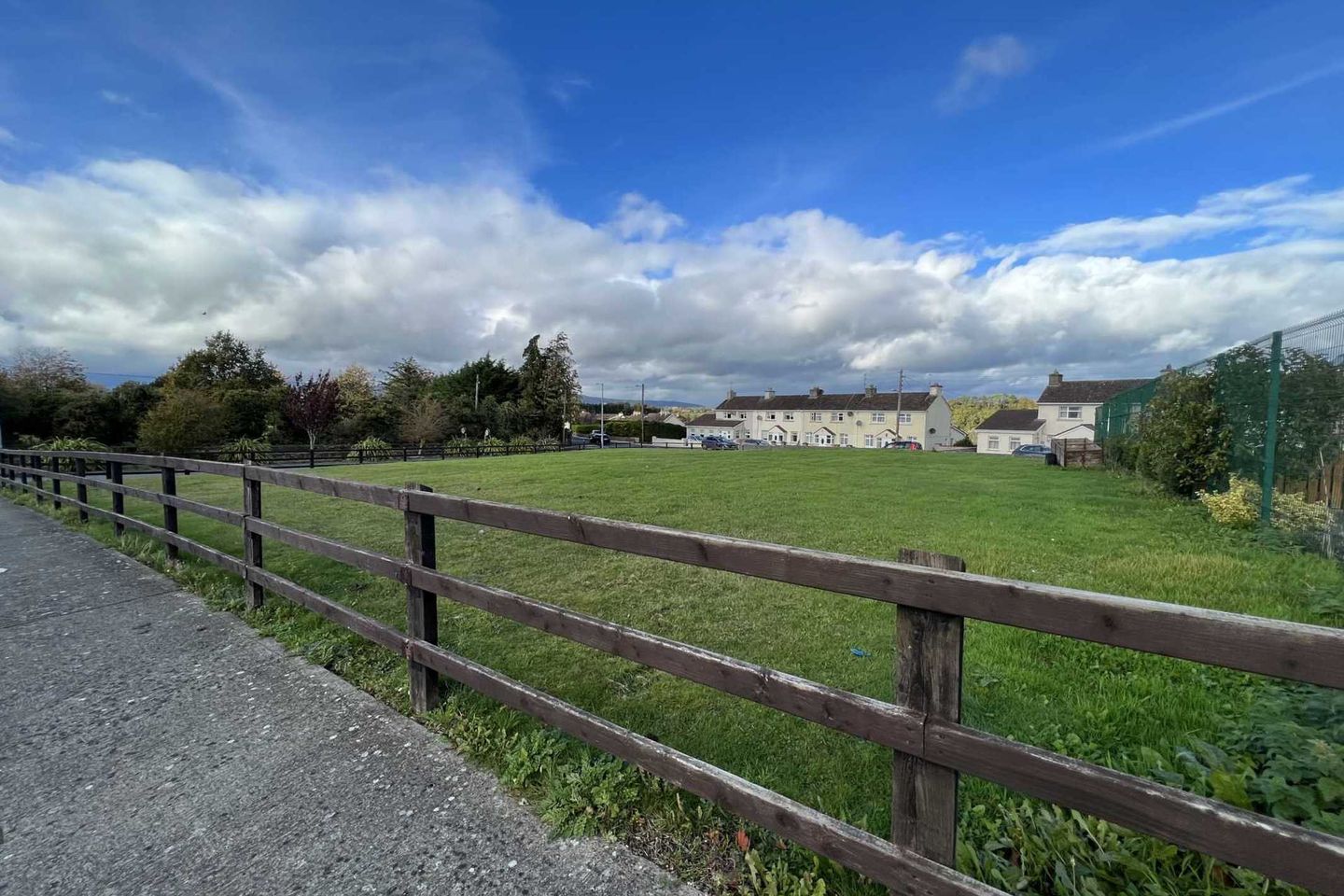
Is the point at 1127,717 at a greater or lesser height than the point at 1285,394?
lesser

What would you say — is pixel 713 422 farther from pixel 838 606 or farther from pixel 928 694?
pixel 928 694

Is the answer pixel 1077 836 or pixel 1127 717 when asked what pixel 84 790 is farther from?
pixel 1127 717

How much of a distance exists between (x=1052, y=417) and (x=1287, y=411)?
65.2m

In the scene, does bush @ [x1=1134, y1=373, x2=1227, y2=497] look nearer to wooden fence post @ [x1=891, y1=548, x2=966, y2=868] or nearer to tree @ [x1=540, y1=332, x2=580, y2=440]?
wooden fence post @ [x1=891, y1=548, x2=966, y2=868]

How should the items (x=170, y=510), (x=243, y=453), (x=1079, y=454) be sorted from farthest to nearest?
1. (x=243, y=453)
2. (x=1079, y=454)
3. (x=170, y=510)

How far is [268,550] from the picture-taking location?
7.16 meters

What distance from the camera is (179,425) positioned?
2592 centimetres

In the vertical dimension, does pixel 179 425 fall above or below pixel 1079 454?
above

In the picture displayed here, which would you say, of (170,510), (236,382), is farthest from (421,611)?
(236,382)

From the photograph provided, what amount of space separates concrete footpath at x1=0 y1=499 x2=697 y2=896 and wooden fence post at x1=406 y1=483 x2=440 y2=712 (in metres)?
0.16

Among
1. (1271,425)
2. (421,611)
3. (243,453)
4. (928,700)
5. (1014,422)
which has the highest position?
(1271,425)

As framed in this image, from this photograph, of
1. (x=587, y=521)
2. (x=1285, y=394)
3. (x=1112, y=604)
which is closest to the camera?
(x=1112, y=604)

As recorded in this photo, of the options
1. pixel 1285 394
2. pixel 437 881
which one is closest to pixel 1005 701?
pixel 437 881

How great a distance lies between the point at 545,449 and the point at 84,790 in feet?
138
